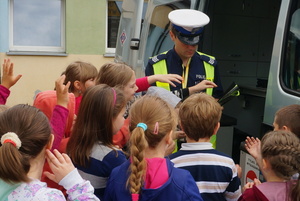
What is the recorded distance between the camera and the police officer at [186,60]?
3051 millimetres

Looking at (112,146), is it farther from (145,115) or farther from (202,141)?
(202,141)

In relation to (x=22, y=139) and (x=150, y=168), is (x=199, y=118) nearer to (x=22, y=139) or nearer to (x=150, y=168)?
(x=150, y=168)

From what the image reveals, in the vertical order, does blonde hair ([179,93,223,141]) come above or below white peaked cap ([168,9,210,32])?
below

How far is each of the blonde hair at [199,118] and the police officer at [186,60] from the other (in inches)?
31.4

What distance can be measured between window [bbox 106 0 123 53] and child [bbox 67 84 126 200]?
8.67 meters

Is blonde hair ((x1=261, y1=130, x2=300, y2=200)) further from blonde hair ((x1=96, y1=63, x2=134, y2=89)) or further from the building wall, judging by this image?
the building wall

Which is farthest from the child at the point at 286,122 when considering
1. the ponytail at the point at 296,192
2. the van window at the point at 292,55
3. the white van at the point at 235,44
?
the white van at the point at 235,44

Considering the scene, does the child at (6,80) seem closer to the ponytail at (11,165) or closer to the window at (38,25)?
the ponytail at (11,165)

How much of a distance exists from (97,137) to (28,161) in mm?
515

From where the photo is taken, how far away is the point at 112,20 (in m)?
10.7

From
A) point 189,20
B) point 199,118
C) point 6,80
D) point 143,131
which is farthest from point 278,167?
point 6,80

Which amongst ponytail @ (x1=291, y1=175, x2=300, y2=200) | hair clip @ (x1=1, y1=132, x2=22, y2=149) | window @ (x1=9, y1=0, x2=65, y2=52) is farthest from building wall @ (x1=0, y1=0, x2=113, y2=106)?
ponytail @ (x1=291, y1=175, x2=300, y2=200)

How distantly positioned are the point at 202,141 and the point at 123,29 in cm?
373

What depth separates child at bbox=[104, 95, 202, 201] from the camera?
169cm
